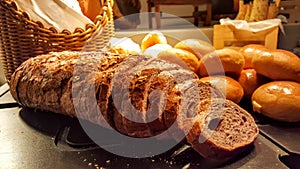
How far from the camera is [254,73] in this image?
26.6 inches

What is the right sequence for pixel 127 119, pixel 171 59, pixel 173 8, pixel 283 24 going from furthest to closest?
pixel 173 8, pixel 283 24, pixel 171 59, pixel 127 119

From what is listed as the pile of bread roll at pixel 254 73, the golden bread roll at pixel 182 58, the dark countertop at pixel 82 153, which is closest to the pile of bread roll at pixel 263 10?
the pile of bread roll at pixel 254 73

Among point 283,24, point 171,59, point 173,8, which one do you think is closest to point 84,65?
point 171,59

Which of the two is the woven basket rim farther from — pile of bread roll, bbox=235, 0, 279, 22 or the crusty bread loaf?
pile of bread roll, bbox=235, 0, 279, 22

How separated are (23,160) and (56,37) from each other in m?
0.36

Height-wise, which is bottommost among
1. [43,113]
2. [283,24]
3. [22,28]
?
[43,113]

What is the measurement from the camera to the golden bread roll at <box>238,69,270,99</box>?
66cm

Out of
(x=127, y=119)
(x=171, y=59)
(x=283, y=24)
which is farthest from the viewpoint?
(x=283, y=24)

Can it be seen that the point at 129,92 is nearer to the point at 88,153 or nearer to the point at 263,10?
the point at 88,153

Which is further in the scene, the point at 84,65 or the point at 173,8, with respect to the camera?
the point at 173,8

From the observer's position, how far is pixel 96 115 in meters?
0.50

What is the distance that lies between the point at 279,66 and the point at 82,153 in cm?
45

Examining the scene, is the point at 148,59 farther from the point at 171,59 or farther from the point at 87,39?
the point at 87,39

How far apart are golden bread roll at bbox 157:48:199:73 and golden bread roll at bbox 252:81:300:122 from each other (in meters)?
0.16
